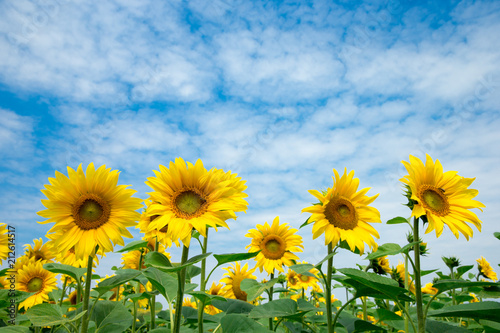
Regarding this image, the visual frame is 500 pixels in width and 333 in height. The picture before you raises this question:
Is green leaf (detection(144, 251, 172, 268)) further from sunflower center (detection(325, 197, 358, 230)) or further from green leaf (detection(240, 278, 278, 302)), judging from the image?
sunflower center (detection(325, 197, 358, 230))

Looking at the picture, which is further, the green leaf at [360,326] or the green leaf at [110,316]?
the green leaf at [110,316]

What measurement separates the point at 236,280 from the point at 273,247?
987 mm

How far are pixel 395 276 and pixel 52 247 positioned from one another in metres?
5.05

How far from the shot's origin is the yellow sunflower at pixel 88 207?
9.67ft

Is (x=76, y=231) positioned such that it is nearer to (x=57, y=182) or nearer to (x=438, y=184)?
(x=57, y=182)

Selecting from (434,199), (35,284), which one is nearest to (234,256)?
(434,199)

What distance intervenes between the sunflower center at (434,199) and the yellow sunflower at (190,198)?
1629 millimetres

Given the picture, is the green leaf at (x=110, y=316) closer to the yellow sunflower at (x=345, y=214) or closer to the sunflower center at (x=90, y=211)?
the sunflower center at (x=90, y=211)

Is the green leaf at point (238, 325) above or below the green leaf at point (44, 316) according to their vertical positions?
below

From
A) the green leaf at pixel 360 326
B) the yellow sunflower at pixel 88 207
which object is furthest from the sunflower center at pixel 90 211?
the green leaf at pixel 360 326

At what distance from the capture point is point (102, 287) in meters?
2.49

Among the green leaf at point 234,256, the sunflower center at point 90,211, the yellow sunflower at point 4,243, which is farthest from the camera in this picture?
the yellow sunflower at point 4,243

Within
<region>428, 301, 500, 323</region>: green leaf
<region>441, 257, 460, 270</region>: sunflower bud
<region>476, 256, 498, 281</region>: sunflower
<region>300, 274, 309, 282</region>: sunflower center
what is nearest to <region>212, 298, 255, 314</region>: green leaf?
<region>428, 301, 500, 323</region>: green leaf

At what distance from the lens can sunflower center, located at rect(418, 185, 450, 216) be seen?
3176 millimetres
